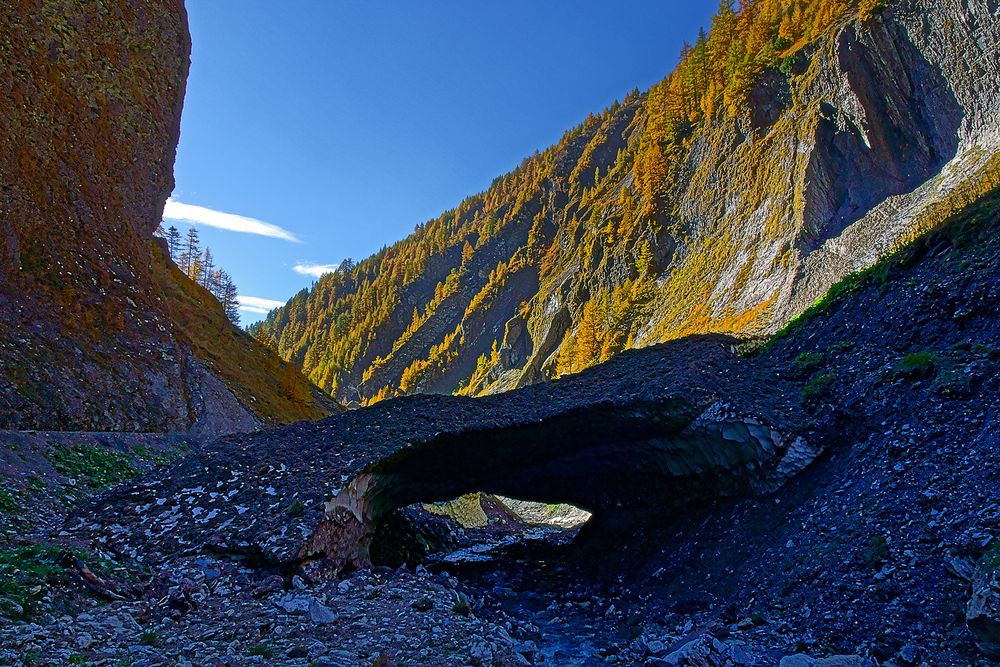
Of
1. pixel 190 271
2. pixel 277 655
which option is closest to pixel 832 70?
pixel 277 655

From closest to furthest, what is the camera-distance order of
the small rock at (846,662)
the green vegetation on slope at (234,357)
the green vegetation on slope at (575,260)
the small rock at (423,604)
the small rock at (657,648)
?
the small rock at (846,662) < the small rock at (657,648) < the small rock at (423,604) < the green vegetation on slope at (234,357) < the green vegetation on slope at (575,260)

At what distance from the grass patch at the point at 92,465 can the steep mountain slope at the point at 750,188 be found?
24254mm

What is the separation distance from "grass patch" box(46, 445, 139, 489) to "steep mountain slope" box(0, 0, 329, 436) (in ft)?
4.13

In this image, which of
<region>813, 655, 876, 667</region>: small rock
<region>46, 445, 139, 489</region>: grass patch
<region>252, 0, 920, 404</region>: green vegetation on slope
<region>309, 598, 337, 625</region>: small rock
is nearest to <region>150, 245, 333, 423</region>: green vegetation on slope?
<region>46, 445, 139, 489</region>: grass patch

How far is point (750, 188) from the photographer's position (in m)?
37.1

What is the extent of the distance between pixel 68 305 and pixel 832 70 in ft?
122

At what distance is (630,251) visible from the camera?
51.7 meters

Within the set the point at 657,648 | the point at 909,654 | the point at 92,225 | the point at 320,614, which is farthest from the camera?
the point at 92,225

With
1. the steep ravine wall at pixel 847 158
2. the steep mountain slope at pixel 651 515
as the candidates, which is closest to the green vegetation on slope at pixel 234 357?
the steep mountain slope at pixel 651 515

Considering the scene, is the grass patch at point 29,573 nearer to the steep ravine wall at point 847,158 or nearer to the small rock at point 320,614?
the small rock at point 320,614

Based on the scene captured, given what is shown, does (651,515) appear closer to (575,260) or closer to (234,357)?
(234,357)

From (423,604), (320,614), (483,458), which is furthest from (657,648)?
(483,458)

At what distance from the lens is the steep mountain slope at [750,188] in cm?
2539

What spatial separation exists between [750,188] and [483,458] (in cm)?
3181
